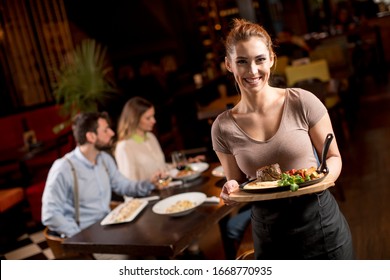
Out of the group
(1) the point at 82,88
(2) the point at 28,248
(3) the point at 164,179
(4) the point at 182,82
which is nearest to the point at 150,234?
(3) the point at 164,179

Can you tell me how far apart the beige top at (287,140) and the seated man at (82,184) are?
60.6 inches

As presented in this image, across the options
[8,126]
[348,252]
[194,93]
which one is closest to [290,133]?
[348,252]

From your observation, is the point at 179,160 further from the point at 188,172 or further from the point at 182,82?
the point at 182,82

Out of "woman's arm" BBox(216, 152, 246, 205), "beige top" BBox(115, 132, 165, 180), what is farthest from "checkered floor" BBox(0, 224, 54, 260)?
"woman's arm" BBox(216, 152, 246, 205)

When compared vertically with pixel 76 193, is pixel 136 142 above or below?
above

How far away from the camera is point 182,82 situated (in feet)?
26.9

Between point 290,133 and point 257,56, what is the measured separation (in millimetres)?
226

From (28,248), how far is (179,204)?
7.66 feet

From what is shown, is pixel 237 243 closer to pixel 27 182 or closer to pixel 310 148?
pixel 310 148

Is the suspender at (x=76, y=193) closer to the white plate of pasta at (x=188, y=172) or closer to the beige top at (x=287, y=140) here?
the white plate of pasta at (x=188, y=172)

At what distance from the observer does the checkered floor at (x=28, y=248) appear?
3.99m

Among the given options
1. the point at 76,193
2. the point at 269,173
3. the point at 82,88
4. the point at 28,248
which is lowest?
the point at 28,248

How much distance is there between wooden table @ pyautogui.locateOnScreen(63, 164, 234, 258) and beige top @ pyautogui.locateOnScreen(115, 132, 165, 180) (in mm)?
707

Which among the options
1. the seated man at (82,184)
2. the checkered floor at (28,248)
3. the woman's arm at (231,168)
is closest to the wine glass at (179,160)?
the seated man at (82,184)
